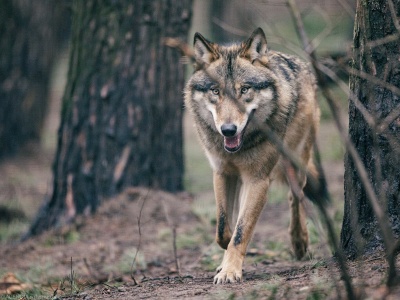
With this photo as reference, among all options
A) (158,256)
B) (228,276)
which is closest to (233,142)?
(228,276)

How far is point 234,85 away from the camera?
5395 millimetres

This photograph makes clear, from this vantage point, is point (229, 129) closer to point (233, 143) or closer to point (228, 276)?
point (233, 143)

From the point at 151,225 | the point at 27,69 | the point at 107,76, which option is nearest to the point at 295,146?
the point at 151,225

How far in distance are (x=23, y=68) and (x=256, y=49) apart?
27.0 feet

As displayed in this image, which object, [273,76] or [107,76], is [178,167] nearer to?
[107,76]

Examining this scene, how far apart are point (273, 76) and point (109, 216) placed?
304 cm

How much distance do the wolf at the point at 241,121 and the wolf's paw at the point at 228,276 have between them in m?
0.16

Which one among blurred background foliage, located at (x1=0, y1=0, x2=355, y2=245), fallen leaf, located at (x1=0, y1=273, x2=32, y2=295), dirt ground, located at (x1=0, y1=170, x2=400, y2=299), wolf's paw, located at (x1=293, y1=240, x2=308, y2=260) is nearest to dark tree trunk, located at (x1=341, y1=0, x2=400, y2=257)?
dirt ground, located at (x1=0, y1=170, x2=400, y2=299)

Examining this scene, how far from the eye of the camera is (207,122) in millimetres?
5617

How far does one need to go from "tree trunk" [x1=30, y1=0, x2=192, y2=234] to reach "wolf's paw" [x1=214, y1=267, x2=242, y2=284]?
10.9ft

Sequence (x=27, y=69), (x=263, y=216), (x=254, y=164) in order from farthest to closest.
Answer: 1. (x=27, y=69)
2. (x=263, y=216)
3. (x=254, y=164)

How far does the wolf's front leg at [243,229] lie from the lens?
16.0 ft

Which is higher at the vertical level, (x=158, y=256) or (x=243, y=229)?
(x=243, y=229)

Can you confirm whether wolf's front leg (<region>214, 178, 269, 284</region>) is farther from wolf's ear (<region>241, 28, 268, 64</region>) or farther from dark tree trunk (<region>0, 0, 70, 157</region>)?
dark tree trunk (<region>0, 0, 70, 157</region>)
